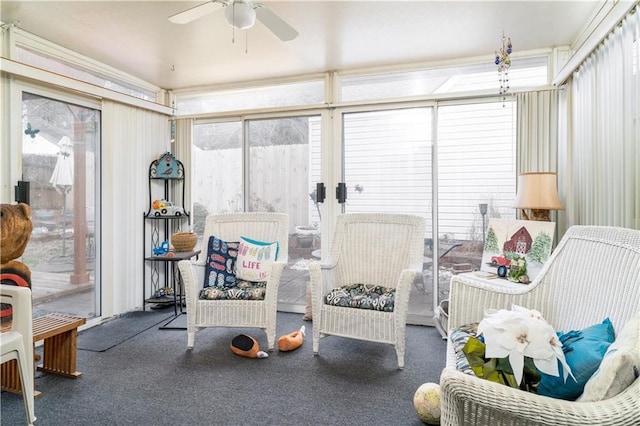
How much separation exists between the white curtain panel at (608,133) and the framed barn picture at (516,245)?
0.98ft

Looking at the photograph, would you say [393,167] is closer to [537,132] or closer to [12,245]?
[537,132]

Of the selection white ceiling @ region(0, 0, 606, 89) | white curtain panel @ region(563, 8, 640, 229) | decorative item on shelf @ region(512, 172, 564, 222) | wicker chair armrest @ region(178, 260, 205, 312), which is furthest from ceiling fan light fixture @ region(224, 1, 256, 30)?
decorative item on shelf @ region(512, 172, 564, 222)

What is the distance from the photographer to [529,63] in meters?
3.29

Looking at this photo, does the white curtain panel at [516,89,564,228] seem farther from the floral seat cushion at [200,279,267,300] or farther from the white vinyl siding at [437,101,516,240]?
the floral seat cushion at [200,279,267,300]

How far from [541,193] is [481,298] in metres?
1.28

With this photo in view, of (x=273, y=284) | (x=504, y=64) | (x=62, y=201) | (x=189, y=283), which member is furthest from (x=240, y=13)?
(x=62, y=201)

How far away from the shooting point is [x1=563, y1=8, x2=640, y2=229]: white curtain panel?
1.91 metres

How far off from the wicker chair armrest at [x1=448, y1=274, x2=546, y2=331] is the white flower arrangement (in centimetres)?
88

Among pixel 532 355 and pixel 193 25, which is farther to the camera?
pixel 193 25

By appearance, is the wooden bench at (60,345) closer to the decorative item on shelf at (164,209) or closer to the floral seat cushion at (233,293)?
the floral seat cushion at (233,293)

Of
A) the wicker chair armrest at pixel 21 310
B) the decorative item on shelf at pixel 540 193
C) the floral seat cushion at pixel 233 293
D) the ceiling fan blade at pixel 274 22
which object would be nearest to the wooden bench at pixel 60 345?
the wicker chair armrest at pixel 21 310

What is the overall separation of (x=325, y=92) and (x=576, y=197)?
238cm

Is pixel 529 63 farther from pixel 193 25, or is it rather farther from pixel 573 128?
pixel 193 25

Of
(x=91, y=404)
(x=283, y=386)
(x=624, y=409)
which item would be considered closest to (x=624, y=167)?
(x=624, y=409)
